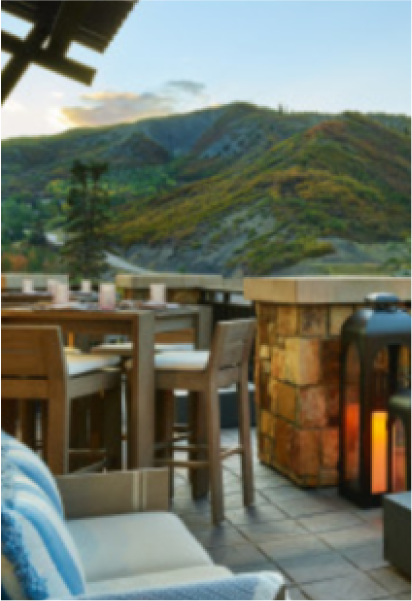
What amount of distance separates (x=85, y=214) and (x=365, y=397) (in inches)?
526

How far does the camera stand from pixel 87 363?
3068 mm

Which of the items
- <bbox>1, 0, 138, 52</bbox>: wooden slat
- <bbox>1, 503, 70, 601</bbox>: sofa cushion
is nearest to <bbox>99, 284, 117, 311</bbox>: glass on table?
<bbox>1, 0, 138, 52</bbox>: wooden slat

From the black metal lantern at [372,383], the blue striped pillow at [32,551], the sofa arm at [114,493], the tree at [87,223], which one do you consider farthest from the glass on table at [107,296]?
the tree at [87,223]

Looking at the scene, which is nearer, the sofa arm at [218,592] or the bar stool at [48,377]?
the sofa arm at [218,592]

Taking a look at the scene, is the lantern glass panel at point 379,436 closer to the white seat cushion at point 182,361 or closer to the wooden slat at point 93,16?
the white seat cushion at point 182,361

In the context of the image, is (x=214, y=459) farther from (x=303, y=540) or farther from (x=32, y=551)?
(x=32, y=551)

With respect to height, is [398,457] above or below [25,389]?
below

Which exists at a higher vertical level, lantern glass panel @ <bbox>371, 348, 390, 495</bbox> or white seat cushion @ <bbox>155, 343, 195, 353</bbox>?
white seat cushion @ <bbox>155, 343, 195, 353</bbox>

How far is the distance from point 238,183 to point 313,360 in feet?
17.3

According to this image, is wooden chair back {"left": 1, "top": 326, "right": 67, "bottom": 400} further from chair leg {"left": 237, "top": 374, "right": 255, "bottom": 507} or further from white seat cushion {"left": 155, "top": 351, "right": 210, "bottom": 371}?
chair leg {"left": 237, "top": 374, "right": 255, "bottom": 507}

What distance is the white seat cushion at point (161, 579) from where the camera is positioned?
1.40 m

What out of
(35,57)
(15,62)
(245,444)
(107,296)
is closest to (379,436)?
(245,444)

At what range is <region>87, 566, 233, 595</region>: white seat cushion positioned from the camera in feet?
4.58

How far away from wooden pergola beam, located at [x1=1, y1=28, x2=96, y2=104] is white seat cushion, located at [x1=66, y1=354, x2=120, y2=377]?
3577 millimetres
